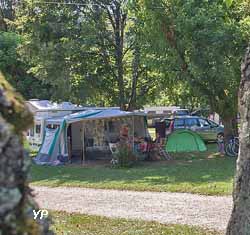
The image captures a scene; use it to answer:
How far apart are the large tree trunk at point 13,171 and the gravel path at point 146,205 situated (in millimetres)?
6911

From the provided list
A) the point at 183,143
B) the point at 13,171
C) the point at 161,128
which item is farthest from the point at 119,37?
the point at 13,171

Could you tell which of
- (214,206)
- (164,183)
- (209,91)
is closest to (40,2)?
(209,91)

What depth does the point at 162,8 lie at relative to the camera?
18.7 metres

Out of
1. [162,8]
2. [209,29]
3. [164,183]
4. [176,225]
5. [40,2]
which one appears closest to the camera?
[176,225]

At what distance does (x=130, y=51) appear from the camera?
25.4 metres

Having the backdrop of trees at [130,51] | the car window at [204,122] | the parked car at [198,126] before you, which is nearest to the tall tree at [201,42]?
the backdrop of trees at [130,51]

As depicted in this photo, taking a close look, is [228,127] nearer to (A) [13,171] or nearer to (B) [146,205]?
(B) [146,205]

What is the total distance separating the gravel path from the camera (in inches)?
359

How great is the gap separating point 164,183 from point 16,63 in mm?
15169

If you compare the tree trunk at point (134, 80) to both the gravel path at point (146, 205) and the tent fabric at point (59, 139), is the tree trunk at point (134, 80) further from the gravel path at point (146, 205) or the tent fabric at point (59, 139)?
the gravel path at point (146, 205)

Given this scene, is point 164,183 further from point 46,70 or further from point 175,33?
point 46,70

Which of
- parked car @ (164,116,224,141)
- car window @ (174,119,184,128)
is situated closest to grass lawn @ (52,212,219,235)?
parked car @ (164,116,224,141)

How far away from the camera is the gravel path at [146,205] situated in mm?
9117

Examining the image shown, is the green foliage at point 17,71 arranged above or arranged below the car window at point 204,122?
above
